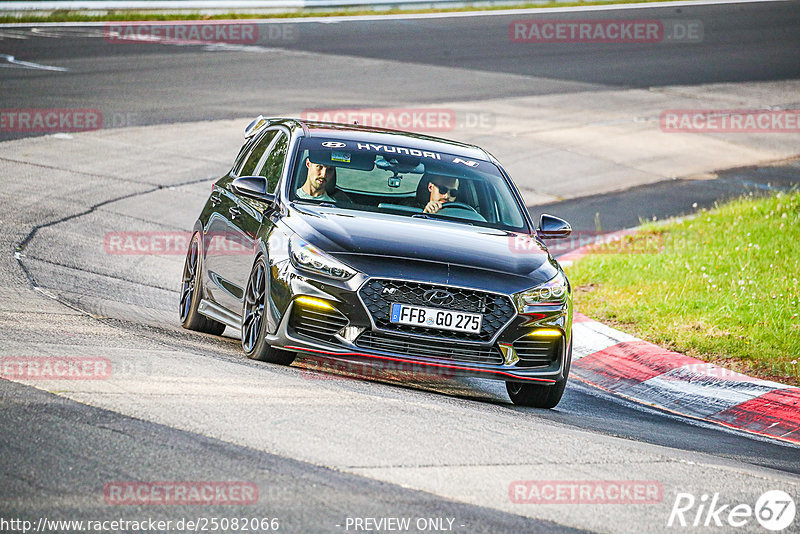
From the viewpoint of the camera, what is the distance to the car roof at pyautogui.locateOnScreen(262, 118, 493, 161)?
9336 millimetres

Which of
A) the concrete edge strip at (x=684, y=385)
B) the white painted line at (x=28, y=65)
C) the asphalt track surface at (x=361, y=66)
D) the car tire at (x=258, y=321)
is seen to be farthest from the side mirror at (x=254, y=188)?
the white painted line at (x=28, y=65)

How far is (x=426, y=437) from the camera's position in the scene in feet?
20.4

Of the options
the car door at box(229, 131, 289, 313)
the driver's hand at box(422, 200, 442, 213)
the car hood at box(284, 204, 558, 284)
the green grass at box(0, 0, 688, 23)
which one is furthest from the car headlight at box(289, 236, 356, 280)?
the green grass at box(0, 0, 688, 23)

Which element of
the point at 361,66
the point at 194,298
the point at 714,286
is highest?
the point at 361,66

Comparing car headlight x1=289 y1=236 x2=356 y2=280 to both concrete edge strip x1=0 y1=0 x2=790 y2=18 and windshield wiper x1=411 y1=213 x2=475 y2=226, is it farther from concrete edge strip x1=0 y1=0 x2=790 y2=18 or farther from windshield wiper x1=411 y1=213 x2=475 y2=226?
concrete edge strip x1=0 y1=0 x2=790 y2=18

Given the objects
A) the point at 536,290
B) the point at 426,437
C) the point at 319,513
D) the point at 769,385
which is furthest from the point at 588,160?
the point at 319,513

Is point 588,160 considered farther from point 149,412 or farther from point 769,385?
point 149,412

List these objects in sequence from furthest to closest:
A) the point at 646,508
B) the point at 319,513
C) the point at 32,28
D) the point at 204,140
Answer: the point at 32,28 < the point at 204,140 < the point at 646,508 < the point at 319,513

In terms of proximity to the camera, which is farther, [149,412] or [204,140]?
[204,140]

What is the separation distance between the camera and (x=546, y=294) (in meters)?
7.91

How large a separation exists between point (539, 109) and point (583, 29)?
10892mm

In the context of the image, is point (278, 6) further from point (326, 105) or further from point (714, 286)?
point (714, 286)

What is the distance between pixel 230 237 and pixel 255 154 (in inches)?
43.5

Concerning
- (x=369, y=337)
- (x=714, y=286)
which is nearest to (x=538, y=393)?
(x=369, y=337)
